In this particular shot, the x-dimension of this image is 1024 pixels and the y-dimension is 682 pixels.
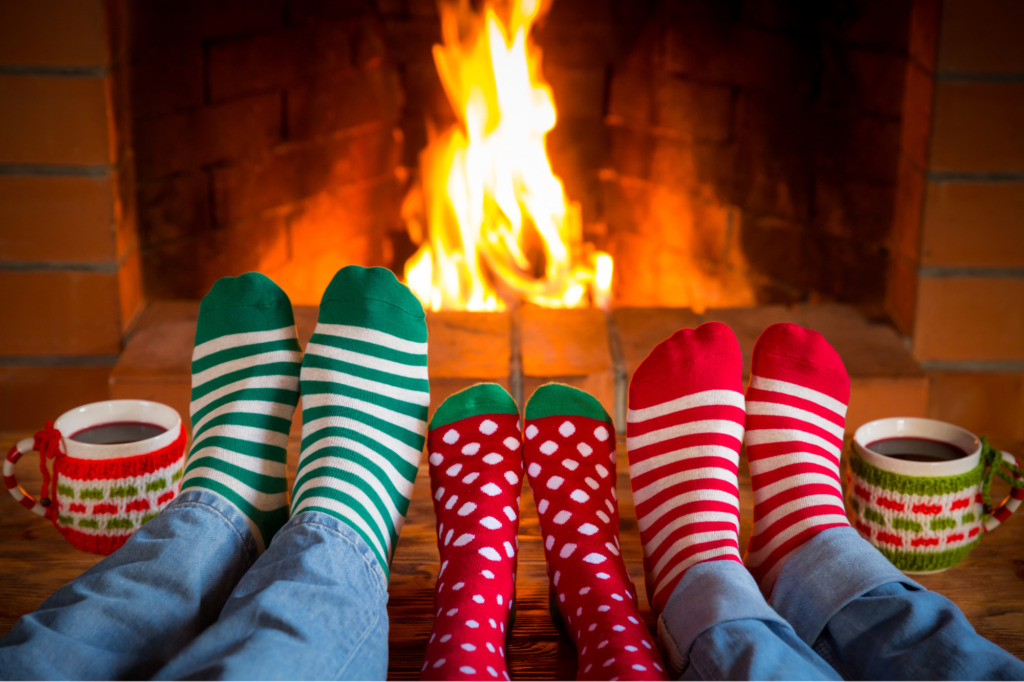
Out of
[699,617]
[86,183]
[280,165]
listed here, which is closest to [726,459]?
[699,617]

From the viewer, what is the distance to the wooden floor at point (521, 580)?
0.87m

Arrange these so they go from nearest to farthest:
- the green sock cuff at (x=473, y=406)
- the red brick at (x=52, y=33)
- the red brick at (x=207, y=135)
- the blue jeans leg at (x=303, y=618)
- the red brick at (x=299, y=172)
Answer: the blue jeans leg at (x=303, y=618), the green sock cuff at (x=473, y=406), the red brick at (x=52, y=33), the red brick at (x=207, y=135), the red brick at (x=299, y=172)

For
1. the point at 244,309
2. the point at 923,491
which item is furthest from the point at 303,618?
the point at 923,491

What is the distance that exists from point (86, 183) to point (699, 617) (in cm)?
98

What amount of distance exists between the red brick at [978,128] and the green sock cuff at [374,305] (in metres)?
0.75

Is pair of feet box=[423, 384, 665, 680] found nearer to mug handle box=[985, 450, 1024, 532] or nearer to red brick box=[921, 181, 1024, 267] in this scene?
mug handle box=[985, 450, 1024, 532]

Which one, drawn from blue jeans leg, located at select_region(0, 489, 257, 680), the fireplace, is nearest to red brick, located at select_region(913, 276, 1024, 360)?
the fireplace

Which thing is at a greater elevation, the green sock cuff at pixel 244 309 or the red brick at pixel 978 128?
the red brick at pixel 978 128

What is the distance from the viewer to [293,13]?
62.2 inches

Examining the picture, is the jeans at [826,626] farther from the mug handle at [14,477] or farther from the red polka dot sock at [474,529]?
the mug handle at [14,477]

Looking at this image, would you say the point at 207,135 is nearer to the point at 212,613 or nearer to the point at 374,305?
the point at 374,305

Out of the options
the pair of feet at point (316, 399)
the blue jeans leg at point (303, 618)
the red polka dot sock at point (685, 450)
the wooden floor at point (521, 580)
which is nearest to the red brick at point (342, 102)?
the pair of feet at point (316, 399)

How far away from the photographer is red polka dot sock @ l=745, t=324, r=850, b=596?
0.89 meters

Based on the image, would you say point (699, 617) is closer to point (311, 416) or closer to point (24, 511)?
point (311, 416)
